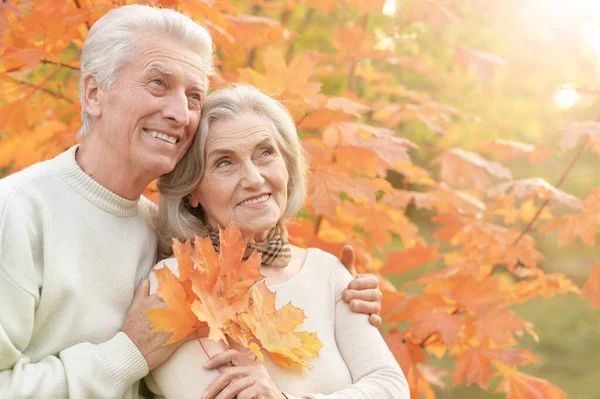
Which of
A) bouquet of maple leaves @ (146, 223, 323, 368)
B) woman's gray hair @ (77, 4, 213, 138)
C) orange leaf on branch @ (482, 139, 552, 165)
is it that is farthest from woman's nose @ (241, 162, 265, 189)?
orange leaf on branch @ (482, 139, 552, 165)

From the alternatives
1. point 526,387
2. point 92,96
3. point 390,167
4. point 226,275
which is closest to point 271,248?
point 226,275

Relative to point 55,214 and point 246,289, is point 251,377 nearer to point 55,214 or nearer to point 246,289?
point 246,289

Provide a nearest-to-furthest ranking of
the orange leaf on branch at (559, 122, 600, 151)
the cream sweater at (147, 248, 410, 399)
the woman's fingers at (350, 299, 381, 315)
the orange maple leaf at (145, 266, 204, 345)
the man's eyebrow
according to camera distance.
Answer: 1. the orange maple leaf at (145, 266, 204, 345)
2. the cream sweater at (147, 248, 410, 399)
3. the man's eyebrow
4. the woman's fingers at (350, 299, 381, 315)
5. the orange leaf on branch at (559, 122, 600, 151)

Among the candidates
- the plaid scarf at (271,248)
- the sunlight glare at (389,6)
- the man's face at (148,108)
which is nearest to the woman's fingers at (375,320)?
the plaid scarf at (271,248)

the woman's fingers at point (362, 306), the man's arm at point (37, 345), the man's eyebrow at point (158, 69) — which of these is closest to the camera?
the man's arm at point (37, 345)

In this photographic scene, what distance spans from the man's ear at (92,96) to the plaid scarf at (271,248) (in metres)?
0.52

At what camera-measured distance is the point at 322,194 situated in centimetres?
279

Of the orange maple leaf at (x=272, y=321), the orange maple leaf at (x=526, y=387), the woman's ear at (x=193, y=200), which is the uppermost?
the orange maple leaf at (x=272, y=321)

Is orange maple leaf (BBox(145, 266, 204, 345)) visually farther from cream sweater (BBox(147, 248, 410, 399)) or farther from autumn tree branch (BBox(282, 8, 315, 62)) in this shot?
autumn tree branch (BBox(282, 8, 315, 62))

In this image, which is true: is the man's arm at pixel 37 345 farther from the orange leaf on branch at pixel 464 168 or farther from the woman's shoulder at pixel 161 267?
the orange leaf on branch at pixel 464 168

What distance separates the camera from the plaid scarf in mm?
2285

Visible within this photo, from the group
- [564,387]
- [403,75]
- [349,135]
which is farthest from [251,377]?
[564,387]

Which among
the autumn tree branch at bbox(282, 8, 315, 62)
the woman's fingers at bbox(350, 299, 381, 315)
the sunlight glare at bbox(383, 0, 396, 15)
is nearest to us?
the woman's fingers at bbox(350, 299, 381, 315)

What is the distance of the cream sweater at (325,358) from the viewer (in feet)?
6.58
